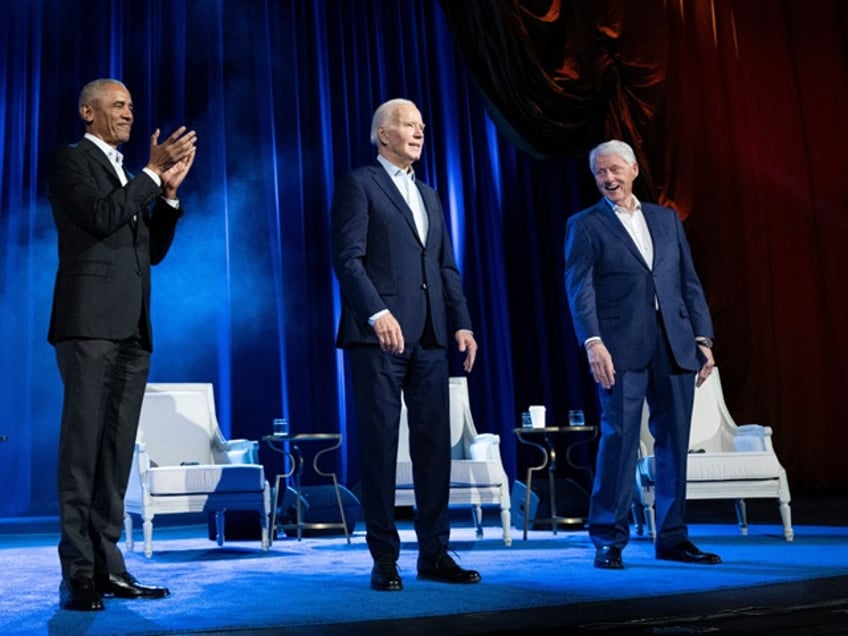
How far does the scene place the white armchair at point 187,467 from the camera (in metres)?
4.35

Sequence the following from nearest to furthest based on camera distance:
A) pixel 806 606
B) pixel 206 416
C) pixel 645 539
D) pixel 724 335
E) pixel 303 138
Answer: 1. pixel 806 606
2. pixel 645 539
3. pixel 206 416
4. pixel 724 335
5. pixel 303 138

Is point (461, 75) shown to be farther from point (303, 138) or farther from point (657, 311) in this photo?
point (657, 311)

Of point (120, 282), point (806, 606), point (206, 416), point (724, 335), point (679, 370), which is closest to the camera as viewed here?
point (806, 606)

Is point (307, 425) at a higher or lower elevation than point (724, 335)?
lower

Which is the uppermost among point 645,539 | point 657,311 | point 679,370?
point 657,311

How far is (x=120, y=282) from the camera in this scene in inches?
104

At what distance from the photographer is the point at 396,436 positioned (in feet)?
9.68

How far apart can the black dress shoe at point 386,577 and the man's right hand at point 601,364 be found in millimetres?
933

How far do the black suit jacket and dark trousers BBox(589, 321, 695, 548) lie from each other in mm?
1551

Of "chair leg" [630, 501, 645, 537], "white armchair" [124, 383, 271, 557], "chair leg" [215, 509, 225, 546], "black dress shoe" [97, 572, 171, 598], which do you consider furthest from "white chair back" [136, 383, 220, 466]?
"black dress shoe" [97, 572, 171, 598]

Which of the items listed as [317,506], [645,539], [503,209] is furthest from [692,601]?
[503,209]

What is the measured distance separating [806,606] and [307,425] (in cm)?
474

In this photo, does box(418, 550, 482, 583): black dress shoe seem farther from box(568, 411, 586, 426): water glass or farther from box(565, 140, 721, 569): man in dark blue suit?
box(568, 411, 586, 426): water glass

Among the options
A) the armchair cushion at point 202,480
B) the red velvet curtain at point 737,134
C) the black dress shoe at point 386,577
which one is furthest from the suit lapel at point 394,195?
the red velvet curtain at point 737,134
